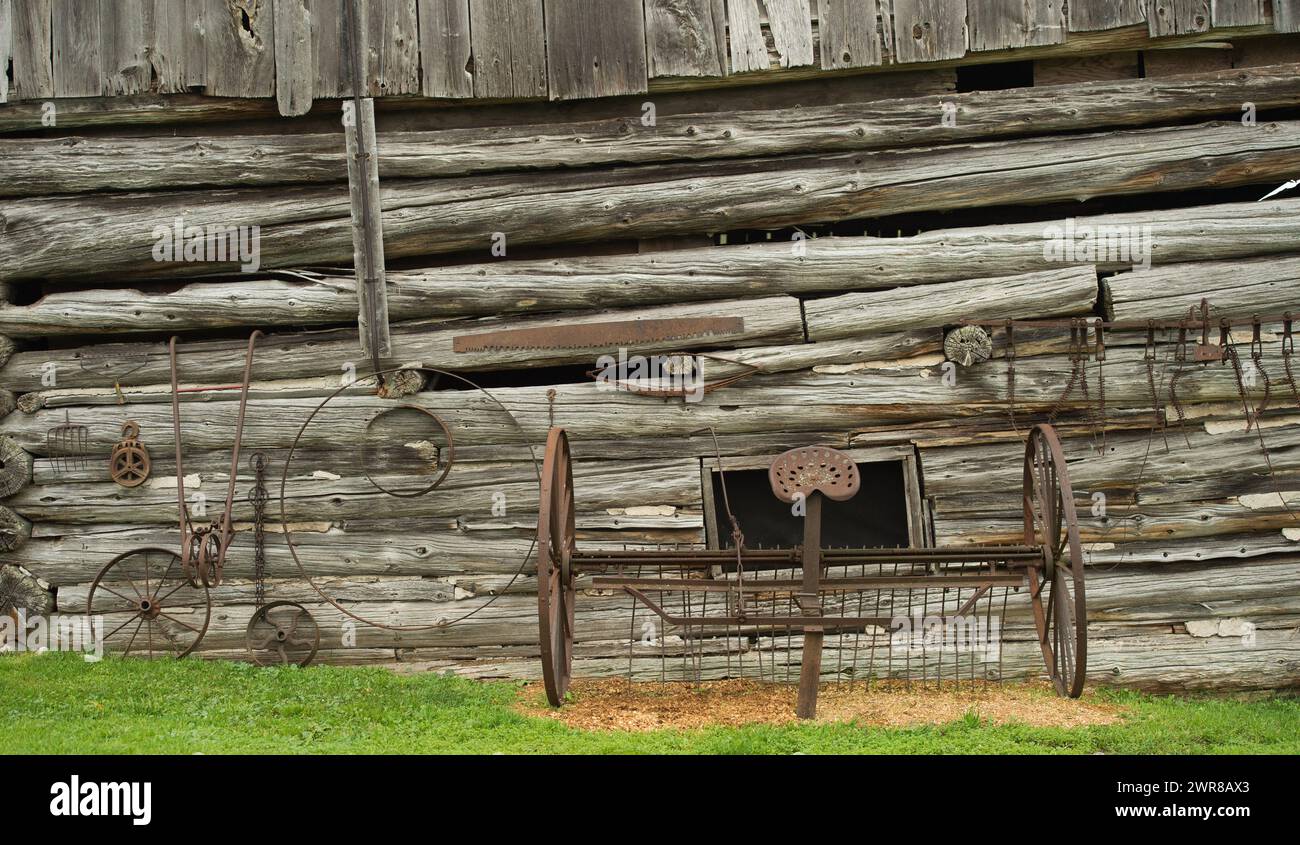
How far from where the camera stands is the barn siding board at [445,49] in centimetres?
742

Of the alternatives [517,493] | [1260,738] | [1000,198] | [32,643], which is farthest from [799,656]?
[32,643]

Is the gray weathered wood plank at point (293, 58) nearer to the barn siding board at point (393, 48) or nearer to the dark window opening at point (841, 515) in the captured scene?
the barn siding board at point (393, 48)

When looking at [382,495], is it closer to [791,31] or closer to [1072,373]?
[791,31]

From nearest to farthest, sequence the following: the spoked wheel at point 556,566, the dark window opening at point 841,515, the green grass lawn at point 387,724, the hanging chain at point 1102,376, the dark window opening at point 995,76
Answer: the green grass lawn at point 387,724, the spoked wheel at point 556,566, the hanging chain at point 1102,376, the dark window opening at point 995,76, the dark window opening at point 841,515

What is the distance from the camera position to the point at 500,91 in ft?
24.4

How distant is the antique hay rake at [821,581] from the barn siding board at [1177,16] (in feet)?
8.56

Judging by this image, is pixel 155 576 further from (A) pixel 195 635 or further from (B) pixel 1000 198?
(B) pixel 1000 198

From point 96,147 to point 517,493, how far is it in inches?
133

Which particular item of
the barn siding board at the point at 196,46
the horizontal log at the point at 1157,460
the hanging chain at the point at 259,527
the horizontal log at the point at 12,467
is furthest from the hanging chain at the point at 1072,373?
the horizontal log at the point at 12,467

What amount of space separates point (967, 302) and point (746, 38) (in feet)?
6.76

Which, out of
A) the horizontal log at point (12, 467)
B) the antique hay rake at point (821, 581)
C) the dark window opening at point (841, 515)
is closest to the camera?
the antique hay rake at point (821, 581)

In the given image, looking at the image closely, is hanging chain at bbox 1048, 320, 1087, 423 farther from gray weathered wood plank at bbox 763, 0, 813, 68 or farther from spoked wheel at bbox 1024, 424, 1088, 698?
gray weathered wood plank at bbox 763, 0, 813, 68

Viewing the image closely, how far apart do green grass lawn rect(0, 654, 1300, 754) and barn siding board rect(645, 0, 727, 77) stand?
3.80 m

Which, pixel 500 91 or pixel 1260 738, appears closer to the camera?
pixel 1260 738
